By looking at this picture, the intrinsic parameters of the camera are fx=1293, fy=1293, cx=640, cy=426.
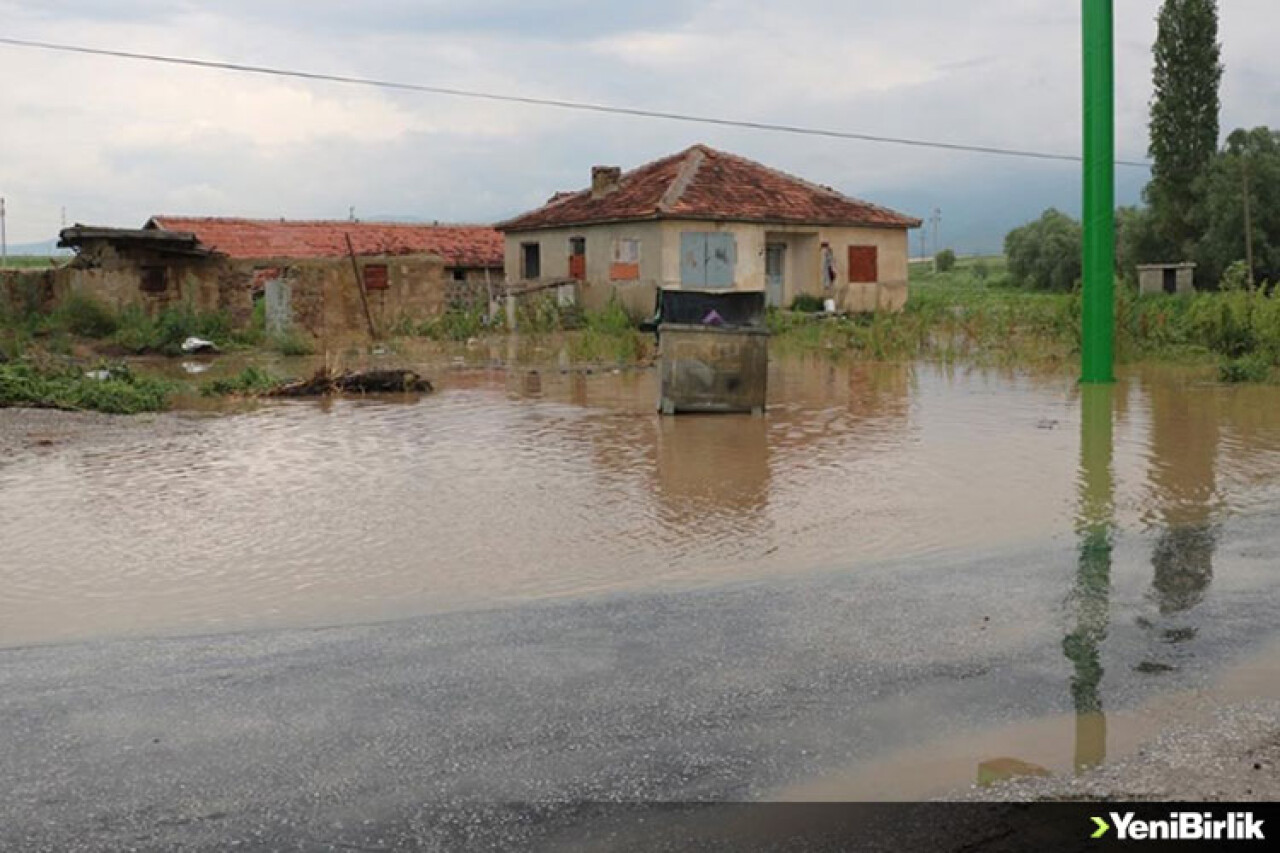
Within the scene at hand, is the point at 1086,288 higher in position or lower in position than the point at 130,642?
higher

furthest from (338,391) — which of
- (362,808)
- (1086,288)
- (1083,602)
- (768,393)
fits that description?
(362,808)

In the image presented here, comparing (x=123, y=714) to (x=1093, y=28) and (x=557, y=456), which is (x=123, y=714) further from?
(x=1093, y=28)

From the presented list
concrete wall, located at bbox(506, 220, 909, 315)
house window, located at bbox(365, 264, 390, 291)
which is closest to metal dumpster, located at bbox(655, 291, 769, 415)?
house window, located at bbox(365, 264, 390, 291)

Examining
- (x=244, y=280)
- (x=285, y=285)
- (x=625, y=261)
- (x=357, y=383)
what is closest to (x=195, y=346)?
(x=285, y=285)

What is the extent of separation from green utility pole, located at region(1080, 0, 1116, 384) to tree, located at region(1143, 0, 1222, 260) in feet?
110

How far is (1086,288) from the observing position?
15.8m

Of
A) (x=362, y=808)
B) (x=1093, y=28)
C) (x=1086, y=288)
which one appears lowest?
(x=362, y=808)

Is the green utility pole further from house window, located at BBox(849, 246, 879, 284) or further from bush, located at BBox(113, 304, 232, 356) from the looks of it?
house window, located at BBox(849, 246, 879, 284)

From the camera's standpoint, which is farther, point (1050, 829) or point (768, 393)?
Result: point (768, 393)

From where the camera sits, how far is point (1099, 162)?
15.6 metres

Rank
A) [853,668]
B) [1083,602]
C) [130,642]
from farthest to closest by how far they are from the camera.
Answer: [1083,602]
[130,642]
[853,668]

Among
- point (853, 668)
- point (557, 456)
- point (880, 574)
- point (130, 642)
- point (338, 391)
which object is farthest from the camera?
point (338, 391)

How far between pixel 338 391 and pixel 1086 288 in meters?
9.48

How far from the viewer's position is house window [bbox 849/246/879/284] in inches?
1356
